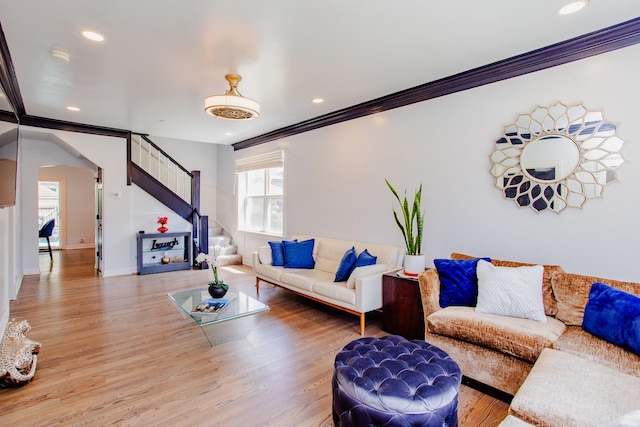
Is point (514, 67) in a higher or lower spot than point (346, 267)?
higher

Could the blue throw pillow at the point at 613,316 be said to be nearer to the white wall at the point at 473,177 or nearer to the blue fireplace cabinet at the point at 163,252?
the white wall at the point at 473,177

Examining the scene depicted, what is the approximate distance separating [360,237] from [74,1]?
351 cm

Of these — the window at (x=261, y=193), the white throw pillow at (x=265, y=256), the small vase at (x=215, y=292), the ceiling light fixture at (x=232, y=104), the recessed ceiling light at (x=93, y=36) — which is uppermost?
the recessed ceiling light at (x=93, y=36)

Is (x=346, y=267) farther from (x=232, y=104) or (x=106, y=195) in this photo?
(x=106, y=195)

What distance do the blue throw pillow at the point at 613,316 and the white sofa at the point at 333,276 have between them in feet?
5.65

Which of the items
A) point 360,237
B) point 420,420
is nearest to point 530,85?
point 360,237

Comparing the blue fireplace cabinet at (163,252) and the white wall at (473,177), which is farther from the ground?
the white wall at (473,177)

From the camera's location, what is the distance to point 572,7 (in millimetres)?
2137

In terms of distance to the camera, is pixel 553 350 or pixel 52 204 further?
pixel 52 204

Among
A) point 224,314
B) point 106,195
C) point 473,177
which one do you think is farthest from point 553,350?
point 106,195

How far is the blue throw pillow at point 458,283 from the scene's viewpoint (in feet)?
8.86

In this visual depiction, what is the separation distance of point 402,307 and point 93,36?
3.52 metres

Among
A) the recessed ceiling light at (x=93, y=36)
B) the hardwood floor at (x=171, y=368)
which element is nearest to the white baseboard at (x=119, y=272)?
the hardwood floor at (x=171, y=368)

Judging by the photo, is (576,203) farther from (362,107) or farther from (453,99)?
(362,107)
